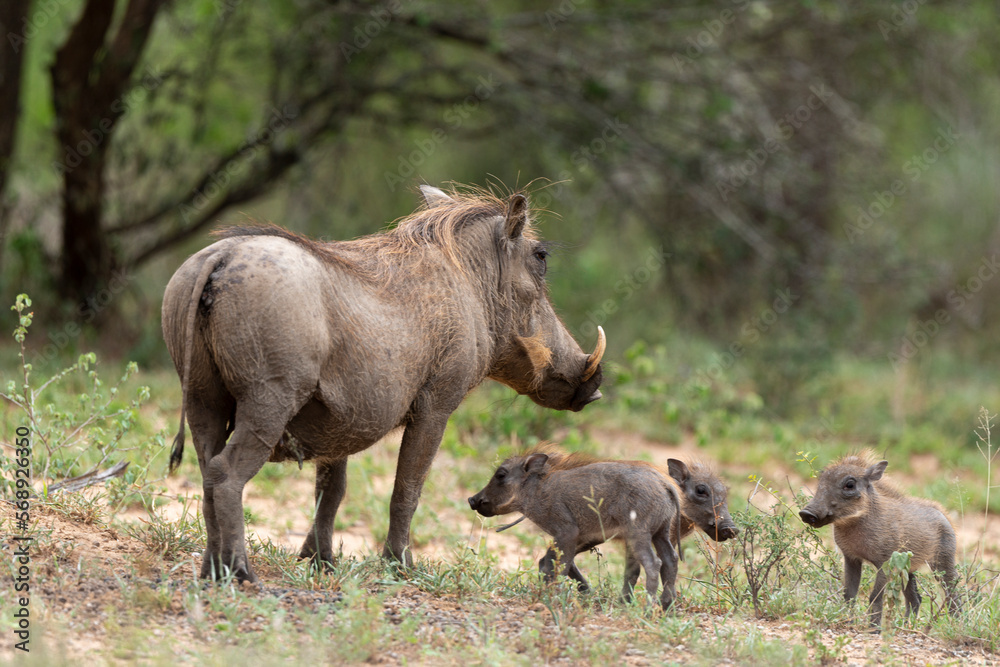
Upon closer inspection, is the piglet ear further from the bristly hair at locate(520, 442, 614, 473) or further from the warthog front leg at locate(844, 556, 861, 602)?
the warthog front leg at locate(844, 556, 861, 602)

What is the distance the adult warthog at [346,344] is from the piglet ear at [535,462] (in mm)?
406

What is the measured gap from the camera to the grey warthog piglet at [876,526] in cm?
438

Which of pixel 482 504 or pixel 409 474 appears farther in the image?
pixel 482 504

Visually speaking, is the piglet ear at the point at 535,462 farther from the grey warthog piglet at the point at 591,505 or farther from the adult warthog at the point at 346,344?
the adult warthog at the point at 346,344

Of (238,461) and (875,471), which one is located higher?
(875,471)

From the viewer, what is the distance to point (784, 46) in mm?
13461

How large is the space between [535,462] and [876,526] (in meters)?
1.47

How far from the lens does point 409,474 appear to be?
4465mm

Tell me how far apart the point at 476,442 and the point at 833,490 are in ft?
11.8

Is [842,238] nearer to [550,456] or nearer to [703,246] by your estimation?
[703,246]

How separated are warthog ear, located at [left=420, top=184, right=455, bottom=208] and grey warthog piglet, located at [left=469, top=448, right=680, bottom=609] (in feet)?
4.43

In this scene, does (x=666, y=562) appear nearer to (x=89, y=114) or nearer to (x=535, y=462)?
(x=535, y=462)

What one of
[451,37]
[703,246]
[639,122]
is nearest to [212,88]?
[451,37]

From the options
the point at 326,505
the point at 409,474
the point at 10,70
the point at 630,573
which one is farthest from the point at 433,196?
the point at 10,70
